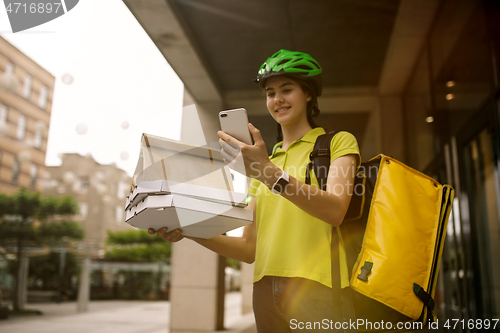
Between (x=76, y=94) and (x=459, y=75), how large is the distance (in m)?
5.79

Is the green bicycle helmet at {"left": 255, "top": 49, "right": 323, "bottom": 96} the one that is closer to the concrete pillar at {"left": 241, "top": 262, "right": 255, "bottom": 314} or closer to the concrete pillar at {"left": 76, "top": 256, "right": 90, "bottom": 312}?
the concrete pillar at {"left": 241, "top": 262, "right": 255, "bottom": 314}

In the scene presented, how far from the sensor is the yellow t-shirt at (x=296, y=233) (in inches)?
44.0

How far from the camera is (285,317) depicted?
1111 mm

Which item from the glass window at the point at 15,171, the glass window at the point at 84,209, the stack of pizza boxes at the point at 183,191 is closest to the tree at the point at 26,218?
the glass window at the point at 15,171

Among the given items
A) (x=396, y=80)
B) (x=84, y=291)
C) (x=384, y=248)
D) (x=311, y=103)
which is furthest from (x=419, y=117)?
(x=84, y=291)

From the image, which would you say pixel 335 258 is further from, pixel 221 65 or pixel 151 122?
pixel 221 65

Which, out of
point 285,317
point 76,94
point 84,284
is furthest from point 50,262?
point 285,317

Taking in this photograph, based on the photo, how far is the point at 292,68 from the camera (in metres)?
1.29

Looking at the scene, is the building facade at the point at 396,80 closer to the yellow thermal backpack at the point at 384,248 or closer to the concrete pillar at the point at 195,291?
the concrete pillar at the point at 195,291

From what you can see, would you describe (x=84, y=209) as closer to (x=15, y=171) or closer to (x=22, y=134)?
(x=15, y=171)

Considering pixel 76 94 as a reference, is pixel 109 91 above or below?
below

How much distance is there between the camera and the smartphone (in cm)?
96

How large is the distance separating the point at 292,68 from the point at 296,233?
56cm

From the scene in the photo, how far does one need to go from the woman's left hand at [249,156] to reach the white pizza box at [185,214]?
0.12 metres
